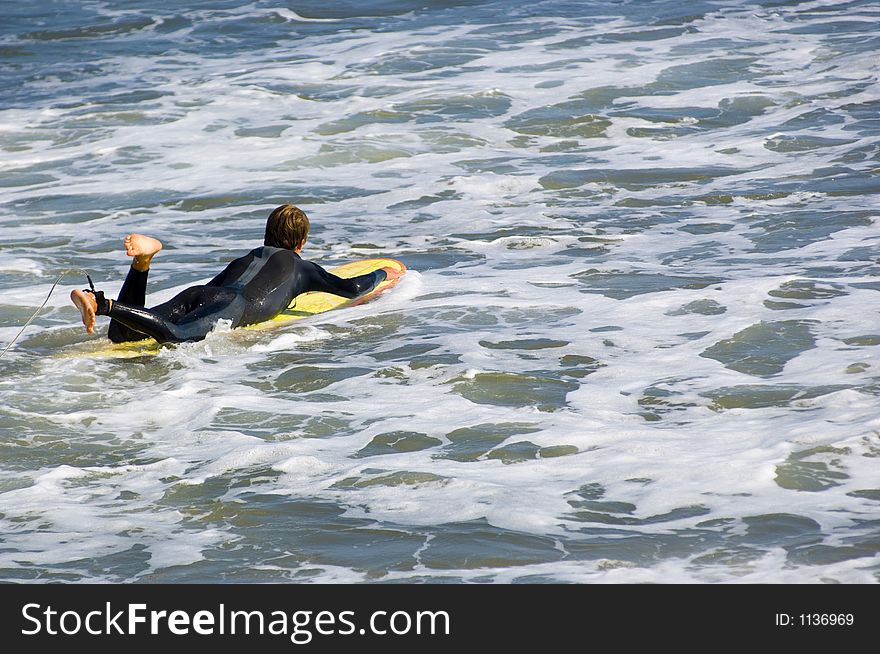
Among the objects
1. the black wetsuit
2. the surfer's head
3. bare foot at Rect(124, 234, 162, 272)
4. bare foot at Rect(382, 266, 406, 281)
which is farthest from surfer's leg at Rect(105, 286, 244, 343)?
bare foot at Rect(382, 266, 406, 281)

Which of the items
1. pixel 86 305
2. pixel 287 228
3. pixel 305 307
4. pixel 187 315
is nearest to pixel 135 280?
pixel 187 315

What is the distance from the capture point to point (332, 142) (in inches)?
547

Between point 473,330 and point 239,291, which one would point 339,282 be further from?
point 473,330

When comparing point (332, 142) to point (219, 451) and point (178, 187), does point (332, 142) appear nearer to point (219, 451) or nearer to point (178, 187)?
point (178, 187)

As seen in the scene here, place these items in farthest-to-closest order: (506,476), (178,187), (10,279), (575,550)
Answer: (178,187) → (10,279) → (506,476) → (575,550)

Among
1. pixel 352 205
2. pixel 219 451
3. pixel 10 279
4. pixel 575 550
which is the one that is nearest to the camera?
pixel 575 550

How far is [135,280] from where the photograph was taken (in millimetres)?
7156

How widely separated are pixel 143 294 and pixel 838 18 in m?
15.1

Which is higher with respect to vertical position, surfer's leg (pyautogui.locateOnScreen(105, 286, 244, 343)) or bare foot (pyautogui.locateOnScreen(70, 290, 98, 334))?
bare foot (pyautogui.locateOnScreen(70, 290, 98, 334))

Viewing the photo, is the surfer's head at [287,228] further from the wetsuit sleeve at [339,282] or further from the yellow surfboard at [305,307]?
the yellow surfboard at [305,307]

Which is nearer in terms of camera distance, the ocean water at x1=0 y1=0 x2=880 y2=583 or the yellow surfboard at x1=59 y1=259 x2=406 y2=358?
the ocean water at x1=0 y1=0 x2=880 y2=583

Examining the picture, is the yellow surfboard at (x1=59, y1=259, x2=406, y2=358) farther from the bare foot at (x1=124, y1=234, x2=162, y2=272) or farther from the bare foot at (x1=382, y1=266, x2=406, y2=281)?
the bare foot at (x1=124, y1=234, x2=162, y2=272)

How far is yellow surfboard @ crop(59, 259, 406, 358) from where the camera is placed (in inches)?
291

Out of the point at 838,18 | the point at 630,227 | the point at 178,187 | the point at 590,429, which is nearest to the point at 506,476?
the point at 590,429
